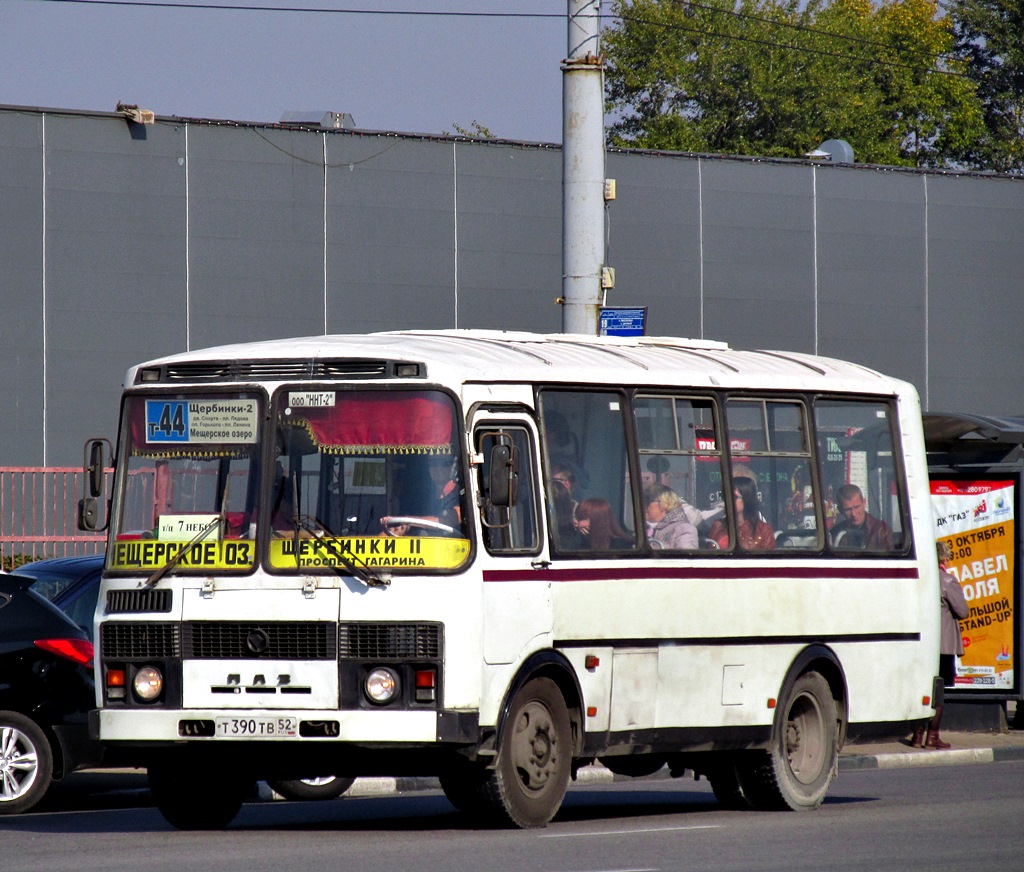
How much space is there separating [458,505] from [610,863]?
2.05 meters

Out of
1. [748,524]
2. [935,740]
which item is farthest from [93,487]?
[935,740]

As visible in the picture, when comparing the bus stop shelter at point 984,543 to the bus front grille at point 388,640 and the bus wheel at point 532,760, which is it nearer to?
the bus wheel at point 532,760

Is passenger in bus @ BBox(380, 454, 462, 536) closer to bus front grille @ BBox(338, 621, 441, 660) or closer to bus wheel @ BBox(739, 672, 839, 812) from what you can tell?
bus front grille @ BBox(338, 621, 441, 660)

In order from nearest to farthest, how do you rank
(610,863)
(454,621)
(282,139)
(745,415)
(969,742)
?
(610,863), (454,621), (745,415), (969,742), (282,139)

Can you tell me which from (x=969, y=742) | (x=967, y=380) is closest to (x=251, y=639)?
(x=969, y=742)

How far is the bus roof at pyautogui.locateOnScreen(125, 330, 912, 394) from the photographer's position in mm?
10547

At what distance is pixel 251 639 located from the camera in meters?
10.2

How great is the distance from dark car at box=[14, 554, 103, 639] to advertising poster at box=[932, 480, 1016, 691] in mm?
8466

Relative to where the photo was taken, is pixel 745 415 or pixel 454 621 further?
pixel 745 415

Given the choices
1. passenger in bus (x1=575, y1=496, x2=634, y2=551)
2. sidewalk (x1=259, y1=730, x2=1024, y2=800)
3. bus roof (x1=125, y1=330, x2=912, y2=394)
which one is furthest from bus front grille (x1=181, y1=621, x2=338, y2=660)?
sidewalk (x1=259, y1=730, x2=1024, y2=800)

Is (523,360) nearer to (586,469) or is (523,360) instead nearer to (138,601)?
(586,469)

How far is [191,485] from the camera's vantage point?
10.7 meters

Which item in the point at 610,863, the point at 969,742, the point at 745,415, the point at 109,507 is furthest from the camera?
the point at 969,742

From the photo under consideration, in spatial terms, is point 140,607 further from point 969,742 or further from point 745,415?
point 969,742
